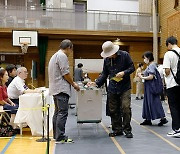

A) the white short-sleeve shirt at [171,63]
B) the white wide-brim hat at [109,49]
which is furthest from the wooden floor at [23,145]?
the white short-sleeve shirt at [171,63]

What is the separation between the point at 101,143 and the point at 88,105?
78 centimetres

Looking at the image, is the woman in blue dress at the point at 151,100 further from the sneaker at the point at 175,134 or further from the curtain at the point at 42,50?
the curtain at the point at 42,50

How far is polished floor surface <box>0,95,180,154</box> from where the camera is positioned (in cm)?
444

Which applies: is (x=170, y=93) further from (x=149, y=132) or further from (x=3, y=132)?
(x=3, y=132)

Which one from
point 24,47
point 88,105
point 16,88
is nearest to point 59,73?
point 88,105

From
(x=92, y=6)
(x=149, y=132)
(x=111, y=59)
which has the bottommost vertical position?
(x=149, y=132)

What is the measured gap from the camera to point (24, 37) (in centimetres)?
1620

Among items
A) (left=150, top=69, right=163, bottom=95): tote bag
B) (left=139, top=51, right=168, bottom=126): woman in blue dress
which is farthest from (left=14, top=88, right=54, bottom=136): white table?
(left=150, top=69, right=163, bottom=95): tote bag

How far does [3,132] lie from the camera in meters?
5.78

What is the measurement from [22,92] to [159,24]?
535 inches

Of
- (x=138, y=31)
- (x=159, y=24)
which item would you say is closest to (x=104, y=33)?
(x=138, y=31)

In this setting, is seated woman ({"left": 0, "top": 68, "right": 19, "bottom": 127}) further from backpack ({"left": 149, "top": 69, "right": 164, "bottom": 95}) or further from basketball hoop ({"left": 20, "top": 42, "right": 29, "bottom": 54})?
basketball hoop ({"left": 20, "top": 42, "right": 29, "bottom": 54})

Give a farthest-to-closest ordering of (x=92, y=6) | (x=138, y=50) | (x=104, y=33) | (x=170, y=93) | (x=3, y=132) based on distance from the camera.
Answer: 1. (x=92, y=6)
2. (x=138, y=50)
3. (x=104, y=33)
4. (x=3, y=132)
5. (x=170, y=93)

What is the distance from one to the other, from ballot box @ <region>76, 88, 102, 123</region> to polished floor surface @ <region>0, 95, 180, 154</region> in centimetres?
33
